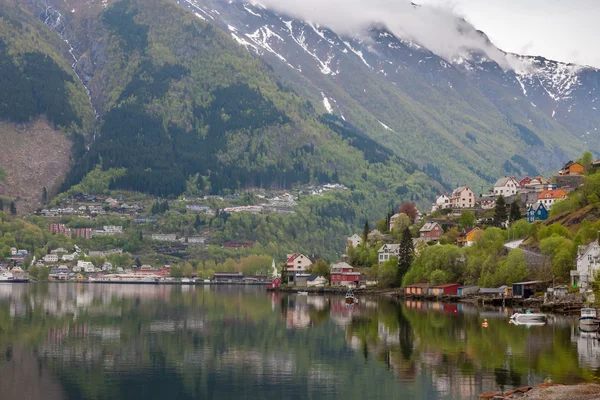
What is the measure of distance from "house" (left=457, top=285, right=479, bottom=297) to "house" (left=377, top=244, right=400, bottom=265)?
36.9m

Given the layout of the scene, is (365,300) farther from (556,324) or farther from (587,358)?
(587,358)

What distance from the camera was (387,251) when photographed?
17212 centimetres

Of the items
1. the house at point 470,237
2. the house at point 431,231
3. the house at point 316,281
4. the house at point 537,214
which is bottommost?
the house at point 316,281

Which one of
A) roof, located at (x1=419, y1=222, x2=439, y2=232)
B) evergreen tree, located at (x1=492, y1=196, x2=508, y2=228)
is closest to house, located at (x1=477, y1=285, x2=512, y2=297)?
evergreen tree, located at (x1=492, y1=196, x2=508, y2=228)

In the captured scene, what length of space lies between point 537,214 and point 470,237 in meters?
10.0

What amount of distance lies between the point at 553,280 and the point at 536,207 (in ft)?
141

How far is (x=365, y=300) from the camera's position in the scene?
137500 millimetres

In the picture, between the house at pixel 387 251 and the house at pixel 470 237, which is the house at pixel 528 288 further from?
the house at pixel 387 251

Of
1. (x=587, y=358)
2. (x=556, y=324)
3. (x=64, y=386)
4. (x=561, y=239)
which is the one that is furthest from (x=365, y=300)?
(x=64, y=386)

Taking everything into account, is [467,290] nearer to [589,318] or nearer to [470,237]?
[470,237]

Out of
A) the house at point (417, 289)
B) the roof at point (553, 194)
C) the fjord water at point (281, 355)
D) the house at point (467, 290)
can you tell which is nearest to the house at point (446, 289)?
the house at point (467, 290)

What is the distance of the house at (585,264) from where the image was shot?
103500mm

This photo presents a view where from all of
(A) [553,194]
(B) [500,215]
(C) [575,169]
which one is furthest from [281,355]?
(C) [575,169]

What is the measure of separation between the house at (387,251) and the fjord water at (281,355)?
63.3 metres
